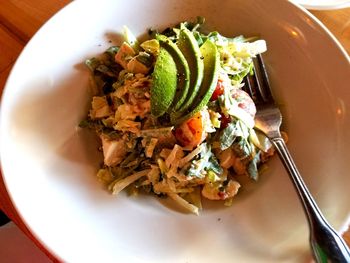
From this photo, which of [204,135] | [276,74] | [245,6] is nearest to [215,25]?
[245,6]

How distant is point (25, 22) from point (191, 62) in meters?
0.60

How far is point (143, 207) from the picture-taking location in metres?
1.01

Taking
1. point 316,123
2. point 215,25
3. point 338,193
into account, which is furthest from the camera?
point 215,25

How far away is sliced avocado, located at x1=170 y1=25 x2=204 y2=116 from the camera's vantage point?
0.96m

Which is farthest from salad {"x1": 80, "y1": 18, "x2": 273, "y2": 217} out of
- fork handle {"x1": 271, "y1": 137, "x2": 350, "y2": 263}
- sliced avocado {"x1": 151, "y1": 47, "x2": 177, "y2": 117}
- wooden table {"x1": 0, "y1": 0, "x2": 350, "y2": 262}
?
wooden table {"x1": 0, "y1": 0, "x2": 350, "y2": 262}

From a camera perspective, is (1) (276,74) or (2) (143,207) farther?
(1) (276,74)

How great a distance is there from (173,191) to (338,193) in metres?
0.38

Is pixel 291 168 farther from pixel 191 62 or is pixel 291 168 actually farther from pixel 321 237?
pixel 191 62

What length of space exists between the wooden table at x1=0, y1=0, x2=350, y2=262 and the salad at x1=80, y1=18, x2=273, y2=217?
0.29 meters

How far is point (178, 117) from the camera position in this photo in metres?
0.98

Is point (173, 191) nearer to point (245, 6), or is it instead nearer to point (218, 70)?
point (218, 70)

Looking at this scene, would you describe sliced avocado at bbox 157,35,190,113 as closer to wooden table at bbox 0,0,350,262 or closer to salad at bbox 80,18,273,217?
salad at bbox 80,18,273,217

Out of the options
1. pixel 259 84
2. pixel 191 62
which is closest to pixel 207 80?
pixel 191 62

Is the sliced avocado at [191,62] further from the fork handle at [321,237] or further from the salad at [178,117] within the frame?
the fork handle at [321,237]
